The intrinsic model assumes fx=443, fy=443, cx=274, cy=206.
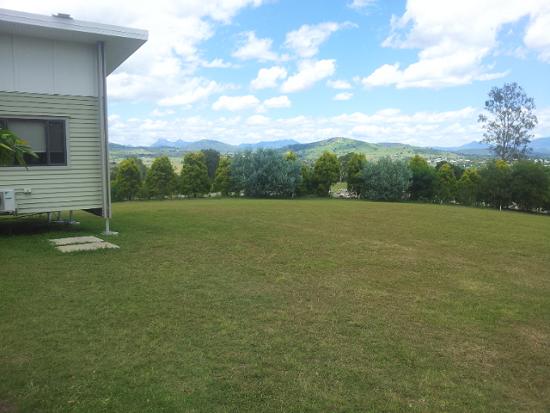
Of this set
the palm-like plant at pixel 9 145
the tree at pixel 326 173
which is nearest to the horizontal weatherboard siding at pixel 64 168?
the palm-like plant at pixel 9 145

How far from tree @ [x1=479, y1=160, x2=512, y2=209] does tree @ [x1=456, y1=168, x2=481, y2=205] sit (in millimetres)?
498

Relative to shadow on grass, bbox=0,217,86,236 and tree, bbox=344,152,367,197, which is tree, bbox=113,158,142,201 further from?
shadow on grass, bbox=0,217,86,236

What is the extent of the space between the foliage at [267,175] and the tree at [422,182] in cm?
831

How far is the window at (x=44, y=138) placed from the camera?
28.2ft

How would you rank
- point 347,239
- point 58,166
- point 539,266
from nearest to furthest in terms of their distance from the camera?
point 539,266 → point 58,166 → point 347,239

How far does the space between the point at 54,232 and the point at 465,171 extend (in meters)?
29.6

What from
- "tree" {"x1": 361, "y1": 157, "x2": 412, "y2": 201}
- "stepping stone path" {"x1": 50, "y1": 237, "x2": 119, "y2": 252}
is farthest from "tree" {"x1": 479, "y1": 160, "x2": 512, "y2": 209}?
"stepping stone path" {"x1": 50, "y1": 237, "x2": 119, "y2": 252}

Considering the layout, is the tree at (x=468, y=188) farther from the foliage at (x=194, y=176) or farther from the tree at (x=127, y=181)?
the tree at (x=127, y=181)

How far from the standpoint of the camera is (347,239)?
394 inches

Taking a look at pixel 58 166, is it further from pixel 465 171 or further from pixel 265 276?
pixel 465 171

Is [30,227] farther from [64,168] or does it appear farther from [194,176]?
[194,176]

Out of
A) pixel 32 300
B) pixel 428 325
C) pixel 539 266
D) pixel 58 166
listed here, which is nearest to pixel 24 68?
pixel 58 166

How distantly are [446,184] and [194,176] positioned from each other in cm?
1806

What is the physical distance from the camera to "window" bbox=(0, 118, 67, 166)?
28.2 ft
